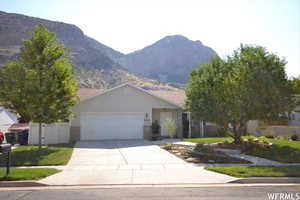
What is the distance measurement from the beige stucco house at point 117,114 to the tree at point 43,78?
522cm

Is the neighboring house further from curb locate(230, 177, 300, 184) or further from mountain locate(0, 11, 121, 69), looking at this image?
mountain locate(0, 11, 121, 69)

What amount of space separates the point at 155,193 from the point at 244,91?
31.2 ft

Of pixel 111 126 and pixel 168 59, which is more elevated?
pixel 168 59

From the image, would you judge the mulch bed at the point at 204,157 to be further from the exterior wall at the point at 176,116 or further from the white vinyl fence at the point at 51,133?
the white vinyl fence at the point at 51,133

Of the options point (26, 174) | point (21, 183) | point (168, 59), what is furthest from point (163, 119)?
point (168, 59)

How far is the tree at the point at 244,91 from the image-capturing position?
14031mm

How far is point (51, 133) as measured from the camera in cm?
1828

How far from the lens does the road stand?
21.1ft

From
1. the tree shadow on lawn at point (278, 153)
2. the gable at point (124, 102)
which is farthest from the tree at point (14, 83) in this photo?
the tree shadow on lawn at point (278, 153)

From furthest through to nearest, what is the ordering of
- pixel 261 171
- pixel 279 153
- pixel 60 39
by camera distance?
pixel 60 39 < pixel 279 153 < pixel 261 171

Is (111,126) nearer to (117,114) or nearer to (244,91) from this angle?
(117,114)

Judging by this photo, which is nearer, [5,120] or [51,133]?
[51,133]

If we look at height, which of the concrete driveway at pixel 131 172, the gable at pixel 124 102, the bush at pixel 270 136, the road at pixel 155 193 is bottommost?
the road at pixel 155 193

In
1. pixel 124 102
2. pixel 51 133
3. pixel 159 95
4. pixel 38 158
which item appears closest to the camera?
pixel 38 158
